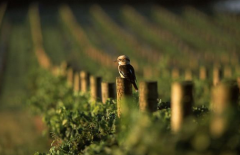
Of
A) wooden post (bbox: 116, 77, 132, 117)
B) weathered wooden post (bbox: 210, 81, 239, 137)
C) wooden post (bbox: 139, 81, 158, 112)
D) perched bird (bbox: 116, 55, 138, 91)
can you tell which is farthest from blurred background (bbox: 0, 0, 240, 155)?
weathered wooden post (bbox: 210, 81, 239, 137)

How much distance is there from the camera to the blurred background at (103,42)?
12.8 m

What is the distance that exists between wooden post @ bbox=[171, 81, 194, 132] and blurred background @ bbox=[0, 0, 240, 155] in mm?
5618

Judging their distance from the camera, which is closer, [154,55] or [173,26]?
[154,55]

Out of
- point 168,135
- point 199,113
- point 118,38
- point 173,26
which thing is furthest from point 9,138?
point 173,26

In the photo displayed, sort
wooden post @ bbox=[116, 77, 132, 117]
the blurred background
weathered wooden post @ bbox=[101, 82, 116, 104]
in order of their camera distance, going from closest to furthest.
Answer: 1. wooden post @ bbox=[116, 77, 132, 117]
2. weathered wooden post @ bbox=[101, 82, 116, 104]
3. the blurred background

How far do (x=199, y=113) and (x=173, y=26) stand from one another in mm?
27849

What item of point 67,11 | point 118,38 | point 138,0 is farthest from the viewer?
point 138,0

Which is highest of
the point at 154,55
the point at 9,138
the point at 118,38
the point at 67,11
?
the point at 67,11

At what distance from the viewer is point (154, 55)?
74.0ft

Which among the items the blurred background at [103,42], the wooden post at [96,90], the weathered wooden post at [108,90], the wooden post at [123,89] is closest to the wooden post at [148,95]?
the wooden post at [123,89]

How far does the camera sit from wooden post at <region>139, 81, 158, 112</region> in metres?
4.39

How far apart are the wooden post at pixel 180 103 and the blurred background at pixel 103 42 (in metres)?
5.62

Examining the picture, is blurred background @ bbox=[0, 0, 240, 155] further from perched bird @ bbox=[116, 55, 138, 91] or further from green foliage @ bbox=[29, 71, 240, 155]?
perched bird @ bbox=[116, 55, 138, 91]

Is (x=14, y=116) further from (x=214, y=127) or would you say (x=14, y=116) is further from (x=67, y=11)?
(x=67, y=11)
